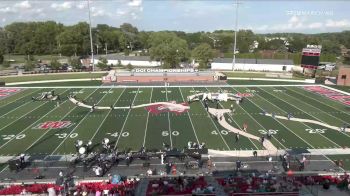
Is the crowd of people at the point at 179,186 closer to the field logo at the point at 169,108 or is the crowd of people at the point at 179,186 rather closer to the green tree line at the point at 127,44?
the field logo at the point at 169,108

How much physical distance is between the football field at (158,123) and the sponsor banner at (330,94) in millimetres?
395

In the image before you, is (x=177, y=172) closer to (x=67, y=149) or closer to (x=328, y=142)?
(x=67, y=149)

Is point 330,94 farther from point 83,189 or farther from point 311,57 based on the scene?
point 83,189

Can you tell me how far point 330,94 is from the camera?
166 ft

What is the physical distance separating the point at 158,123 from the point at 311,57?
4062cm

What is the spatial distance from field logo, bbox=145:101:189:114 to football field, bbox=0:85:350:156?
12 centimetres

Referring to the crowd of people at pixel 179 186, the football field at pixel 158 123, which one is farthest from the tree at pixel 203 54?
the crowd of people at pixel 179 186

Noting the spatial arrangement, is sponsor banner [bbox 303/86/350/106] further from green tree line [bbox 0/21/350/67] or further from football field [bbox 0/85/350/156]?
green tree line [bbox 0/21/350/67]

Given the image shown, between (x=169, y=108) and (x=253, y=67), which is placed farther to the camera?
(x=253, y=67)

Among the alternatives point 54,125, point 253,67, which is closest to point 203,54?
point 253,67

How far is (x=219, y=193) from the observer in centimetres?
1897

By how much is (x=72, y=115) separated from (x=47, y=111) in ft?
12.6

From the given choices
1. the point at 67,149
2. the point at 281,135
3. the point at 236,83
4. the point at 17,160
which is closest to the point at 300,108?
the point at 281,135

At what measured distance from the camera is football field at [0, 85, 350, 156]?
96.9 ft
